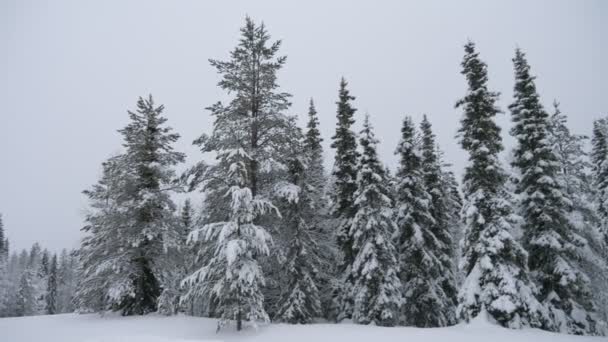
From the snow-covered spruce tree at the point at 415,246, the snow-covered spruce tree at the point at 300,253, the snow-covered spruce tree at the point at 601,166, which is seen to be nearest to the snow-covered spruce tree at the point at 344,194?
the snow-covered spruce tree at the point at 300,253

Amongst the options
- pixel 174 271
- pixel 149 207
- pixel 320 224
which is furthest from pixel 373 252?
pixel 149 207

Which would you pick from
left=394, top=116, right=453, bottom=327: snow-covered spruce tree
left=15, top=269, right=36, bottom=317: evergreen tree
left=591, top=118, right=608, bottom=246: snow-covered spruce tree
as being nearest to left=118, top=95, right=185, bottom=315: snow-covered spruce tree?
left=394, top=116, right=453, bottom=327: snow-covered spruce tree

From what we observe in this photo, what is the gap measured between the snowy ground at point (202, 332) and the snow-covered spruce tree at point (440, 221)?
1053 centimetres

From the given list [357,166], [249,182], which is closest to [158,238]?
[249,182]

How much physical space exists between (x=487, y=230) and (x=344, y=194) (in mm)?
9155

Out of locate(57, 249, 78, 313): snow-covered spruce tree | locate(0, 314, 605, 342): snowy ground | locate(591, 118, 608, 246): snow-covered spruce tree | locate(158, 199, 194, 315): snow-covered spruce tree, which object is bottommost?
locate(57, 249, 78, 313): snow-covered spruce tree

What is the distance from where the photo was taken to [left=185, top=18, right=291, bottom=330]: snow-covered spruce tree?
13125mm

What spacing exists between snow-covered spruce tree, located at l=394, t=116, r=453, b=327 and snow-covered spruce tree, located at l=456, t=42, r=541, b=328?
17.1ft

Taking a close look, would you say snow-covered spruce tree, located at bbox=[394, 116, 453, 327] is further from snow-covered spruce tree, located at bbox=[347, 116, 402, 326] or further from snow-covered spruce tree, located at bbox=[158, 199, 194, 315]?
snow-covered spruce tree, located at bbox=[158, 199, 194, 315]

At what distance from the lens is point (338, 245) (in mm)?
21875

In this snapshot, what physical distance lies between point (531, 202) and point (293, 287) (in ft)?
44.3

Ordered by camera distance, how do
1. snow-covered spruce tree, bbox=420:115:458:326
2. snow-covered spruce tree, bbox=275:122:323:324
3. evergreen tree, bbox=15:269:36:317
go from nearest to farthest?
1. snow-covered spruce tree, bbox=275:122:323:324
2. snow-covered spruce tree, bbox=420:115:458:326
3. evergreen tree, bbox=15:269:36:317

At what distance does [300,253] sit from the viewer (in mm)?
18797

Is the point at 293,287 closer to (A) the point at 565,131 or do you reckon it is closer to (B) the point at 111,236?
(B) the point at 111,236
